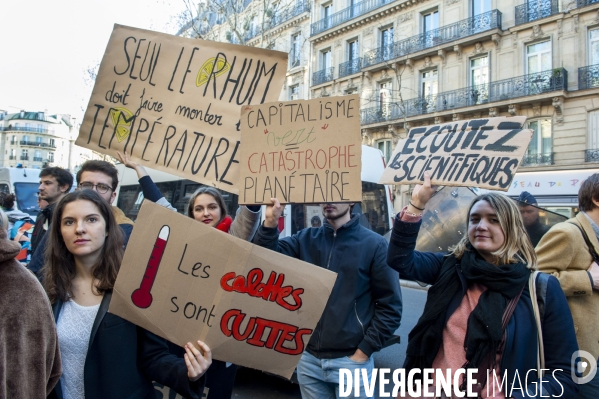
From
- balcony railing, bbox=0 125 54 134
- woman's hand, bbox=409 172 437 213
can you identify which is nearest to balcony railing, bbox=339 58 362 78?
woman's hand, bbox=409 172 437 213

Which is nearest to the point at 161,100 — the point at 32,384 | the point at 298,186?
the point at 298,186

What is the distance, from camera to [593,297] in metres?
2.44

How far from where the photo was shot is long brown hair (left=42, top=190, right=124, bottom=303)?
185 centimetres

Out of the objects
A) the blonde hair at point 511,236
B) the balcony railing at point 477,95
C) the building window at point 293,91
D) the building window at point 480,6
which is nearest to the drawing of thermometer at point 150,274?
the blonde hair at point 511,236

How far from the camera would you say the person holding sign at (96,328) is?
1.73m

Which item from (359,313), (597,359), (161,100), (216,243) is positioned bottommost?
(597,359)

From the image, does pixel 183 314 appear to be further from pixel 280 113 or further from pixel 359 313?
pixel 359 313

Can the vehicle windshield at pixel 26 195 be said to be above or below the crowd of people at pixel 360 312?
above

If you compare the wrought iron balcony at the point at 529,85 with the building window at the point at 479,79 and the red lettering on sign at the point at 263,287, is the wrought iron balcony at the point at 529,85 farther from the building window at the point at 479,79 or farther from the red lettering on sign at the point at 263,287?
the red lettering on sign at the point at 263,287

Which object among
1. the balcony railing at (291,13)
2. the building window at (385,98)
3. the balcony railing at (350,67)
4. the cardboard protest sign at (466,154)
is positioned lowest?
the cardboard protest sign at (466,154)

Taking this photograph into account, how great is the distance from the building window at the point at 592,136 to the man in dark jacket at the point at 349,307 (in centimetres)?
1802

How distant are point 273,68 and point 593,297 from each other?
2.25m

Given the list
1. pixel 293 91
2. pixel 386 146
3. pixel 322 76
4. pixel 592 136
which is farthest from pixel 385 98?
pixel 592 136

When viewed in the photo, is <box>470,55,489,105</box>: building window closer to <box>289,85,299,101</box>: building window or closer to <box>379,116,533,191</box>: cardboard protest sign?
<box>289,85,299,101</box>: building window
